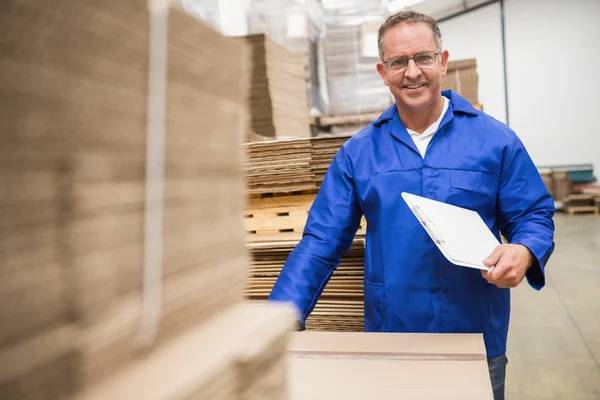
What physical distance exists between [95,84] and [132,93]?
5cm

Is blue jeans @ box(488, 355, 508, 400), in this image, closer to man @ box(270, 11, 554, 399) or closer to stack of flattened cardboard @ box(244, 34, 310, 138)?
man @ box(270, 11, 554, 399)

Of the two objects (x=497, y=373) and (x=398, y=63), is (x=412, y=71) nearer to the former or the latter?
(x=398, y=63)

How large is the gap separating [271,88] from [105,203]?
3.06 meters

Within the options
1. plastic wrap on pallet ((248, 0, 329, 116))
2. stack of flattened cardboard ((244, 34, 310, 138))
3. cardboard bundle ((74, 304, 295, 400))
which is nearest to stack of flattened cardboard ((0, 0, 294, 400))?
cardboard bundle ((74, 304, 295, 400))

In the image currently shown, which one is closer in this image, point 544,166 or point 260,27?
point 260,27

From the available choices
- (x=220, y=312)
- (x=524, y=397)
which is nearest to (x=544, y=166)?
(x=524, y=397)

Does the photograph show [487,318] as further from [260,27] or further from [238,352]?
[260,27]

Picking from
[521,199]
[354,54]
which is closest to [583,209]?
[354,54]

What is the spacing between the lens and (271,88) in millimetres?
3529

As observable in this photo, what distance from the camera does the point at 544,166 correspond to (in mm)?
13383

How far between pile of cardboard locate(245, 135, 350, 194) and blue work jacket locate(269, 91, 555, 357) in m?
0.59

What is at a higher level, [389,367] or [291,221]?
[291,221]

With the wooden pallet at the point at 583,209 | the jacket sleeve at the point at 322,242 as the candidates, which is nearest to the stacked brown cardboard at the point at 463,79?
Answer: the jacket sleeve at the point at 322,242

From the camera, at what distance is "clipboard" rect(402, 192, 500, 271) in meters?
1.76
